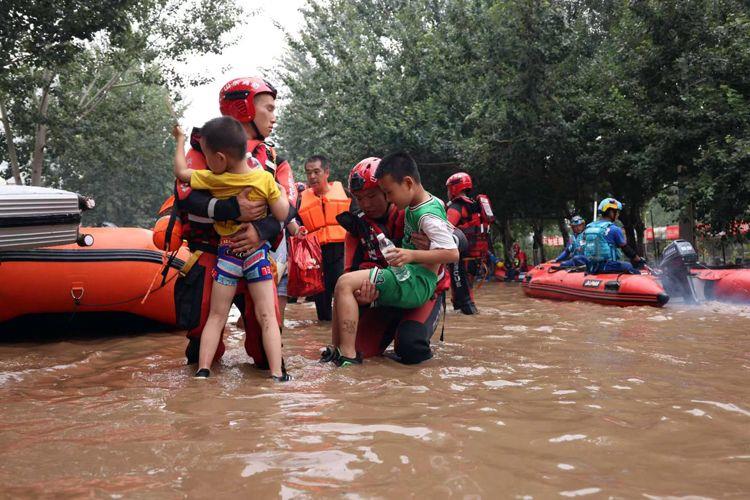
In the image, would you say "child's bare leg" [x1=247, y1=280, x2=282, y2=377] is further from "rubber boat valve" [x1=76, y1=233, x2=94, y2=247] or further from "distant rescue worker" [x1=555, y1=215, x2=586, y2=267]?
"distant rescue worker" [x1=555, y1=215, x2=586, y2=267]

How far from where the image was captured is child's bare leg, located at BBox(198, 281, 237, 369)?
4.11 meters

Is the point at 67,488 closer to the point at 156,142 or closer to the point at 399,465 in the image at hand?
the point at 399,465

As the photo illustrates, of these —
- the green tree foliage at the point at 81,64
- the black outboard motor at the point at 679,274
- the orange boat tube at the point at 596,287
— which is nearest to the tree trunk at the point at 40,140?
the green tree foliage at the point at 81,64

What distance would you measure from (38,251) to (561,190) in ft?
55.9

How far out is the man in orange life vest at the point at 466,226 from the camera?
872cm

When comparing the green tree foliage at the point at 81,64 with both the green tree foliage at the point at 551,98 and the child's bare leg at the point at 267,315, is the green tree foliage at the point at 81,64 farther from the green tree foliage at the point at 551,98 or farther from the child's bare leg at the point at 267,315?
the child's bare leg at the point at 267,315

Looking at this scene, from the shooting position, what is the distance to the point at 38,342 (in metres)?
6.29

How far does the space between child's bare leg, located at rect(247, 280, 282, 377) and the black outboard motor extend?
730cm

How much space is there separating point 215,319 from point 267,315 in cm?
31

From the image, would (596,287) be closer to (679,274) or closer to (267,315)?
(679,274)

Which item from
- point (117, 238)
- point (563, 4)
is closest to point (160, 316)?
point (117, 238)

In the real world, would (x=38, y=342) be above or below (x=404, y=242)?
below

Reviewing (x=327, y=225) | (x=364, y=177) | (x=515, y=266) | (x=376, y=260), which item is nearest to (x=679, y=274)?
(x=327, y=225)

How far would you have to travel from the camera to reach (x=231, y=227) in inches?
162
